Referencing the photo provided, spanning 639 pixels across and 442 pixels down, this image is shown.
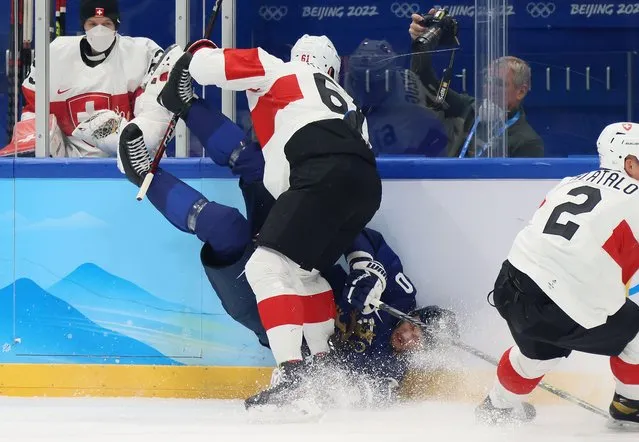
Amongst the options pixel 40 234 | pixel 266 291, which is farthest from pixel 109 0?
pixel 266 291

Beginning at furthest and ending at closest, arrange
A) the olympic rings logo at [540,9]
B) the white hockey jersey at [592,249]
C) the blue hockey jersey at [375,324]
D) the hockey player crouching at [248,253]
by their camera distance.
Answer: the olympic rings logo at [540,9], the blue hockey jersey at [375,324], the hockey player crouching at [248,253], the white hockey jersey at [592,249]

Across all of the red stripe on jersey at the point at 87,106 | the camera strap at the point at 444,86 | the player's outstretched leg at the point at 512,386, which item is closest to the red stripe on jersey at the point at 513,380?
the player's outstretched leg at the point at 512,386

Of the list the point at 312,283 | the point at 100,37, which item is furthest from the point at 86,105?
the point at 312,283

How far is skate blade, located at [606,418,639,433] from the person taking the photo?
10.4 feet

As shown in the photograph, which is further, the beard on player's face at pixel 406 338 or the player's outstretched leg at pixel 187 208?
the beard on player's face at pixel 406 338

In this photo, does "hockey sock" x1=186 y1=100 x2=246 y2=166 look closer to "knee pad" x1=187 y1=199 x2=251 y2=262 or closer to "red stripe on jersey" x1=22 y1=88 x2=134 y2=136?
"knee pad" x1=187 y1=199 x2=251 y2=262

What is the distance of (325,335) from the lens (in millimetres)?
3590

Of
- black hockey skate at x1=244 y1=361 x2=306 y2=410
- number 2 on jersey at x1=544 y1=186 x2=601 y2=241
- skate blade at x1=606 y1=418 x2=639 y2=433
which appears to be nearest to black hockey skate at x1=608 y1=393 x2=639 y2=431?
skate blade at x1=606 y1=418 x2=639 y2=433

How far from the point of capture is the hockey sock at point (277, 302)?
10.6 ft

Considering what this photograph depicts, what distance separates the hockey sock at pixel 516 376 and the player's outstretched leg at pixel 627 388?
167 millimetres

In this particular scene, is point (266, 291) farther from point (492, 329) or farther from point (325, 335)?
point (492, 329)

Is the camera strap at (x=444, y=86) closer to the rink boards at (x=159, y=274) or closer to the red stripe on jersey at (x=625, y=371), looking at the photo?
the rink boards at (x=159, y=274)

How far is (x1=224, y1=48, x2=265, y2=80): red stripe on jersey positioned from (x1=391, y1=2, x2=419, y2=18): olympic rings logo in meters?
0.84

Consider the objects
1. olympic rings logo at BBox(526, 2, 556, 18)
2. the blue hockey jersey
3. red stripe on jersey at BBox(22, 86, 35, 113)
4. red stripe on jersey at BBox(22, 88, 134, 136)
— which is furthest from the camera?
olympic rings logo at BBox(526, 2, 556, 18)
